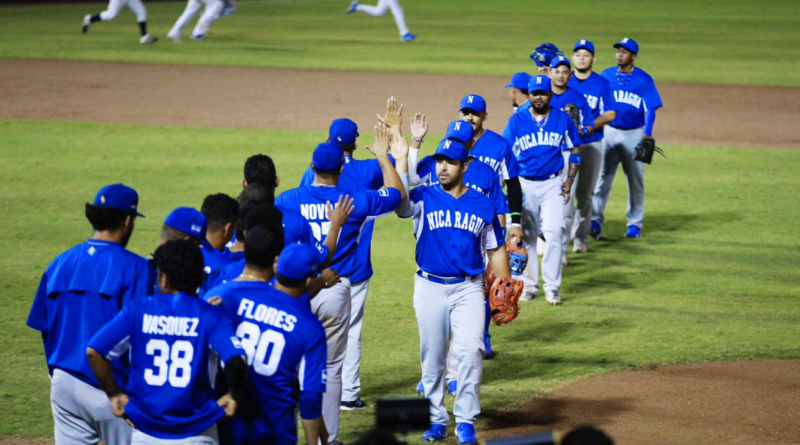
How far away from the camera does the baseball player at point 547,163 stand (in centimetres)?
931

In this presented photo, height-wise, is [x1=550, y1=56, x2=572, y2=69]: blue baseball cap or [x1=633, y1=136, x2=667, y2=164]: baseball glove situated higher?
[x1=550, y1=56, x2=572, y2=69]: blue baseball cap

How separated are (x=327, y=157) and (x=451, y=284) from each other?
1098mm

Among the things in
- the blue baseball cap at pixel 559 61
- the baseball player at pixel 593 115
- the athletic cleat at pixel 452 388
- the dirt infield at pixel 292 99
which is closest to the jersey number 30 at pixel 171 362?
the athletic cleat at pixel 452 388

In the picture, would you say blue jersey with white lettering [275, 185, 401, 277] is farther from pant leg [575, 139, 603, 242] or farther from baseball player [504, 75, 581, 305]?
pant leg [575, 139, 603, 242]

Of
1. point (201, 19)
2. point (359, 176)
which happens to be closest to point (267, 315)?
point (359, 176)

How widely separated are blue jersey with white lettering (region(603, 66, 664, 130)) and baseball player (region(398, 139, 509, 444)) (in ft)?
18.9

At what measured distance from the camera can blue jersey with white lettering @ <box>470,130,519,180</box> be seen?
8070 millimetres

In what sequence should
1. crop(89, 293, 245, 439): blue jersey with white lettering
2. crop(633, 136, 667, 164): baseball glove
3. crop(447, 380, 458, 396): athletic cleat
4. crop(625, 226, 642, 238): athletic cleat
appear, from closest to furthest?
crop(89, 293, 245, 439): blue jersey with white lettering < crop(447, 380, 458, 396): athletic cleat < crop(633, 136, 667, 164): baseball glove < crop(625, 226, 642, 238): athletic cleat

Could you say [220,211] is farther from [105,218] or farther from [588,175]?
[588,175]

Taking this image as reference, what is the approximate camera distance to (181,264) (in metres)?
4.23

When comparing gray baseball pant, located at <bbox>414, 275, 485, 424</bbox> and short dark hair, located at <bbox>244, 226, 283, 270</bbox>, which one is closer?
short dark hair, located at <bbox>244, 226, 283, 270</bbox>

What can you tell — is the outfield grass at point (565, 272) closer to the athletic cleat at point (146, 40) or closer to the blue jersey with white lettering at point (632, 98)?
the blue jersey with white lettering at point (632, 98)

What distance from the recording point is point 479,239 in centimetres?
637

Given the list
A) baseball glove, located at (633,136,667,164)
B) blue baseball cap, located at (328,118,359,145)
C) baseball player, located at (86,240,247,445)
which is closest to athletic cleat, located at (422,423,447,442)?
blue baseball cap, located at (328,118,359,145)
